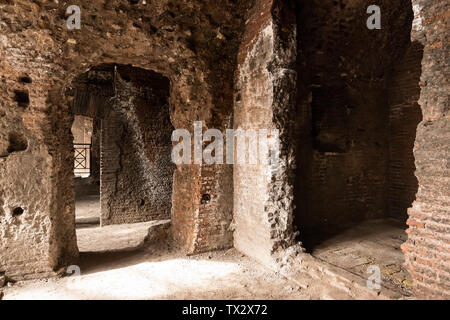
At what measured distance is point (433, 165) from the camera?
2.58m

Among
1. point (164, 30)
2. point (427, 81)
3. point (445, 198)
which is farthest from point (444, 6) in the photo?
point (164, 30)

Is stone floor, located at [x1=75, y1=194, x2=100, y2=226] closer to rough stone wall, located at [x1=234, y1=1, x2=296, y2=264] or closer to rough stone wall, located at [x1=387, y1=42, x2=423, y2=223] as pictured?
rough stone wall, located at [x1=234, y1=1, x2=296, y2=264]

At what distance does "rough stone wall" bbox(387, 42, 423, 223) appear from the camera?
17.7ft

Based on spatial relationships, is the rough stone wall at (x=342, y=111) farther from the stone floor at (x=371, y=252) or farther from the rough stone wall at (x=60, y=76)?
the rough stone wall at (x=60, y=76)

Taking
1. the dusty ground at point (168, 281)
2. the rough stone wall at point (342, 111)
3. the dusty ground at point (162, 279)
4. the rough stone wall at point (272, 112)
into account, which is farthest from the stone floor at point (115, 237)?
the rough stone wall at point (342, 111)

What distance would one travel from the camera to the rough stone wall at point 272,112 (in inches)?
154

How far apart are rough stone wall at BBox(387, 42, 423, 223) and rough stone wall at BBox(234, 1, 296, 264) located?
2827 millimetres

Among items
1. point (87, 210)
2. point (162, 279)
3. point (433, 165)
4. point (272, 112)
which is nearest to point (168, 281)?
point (162, 279)

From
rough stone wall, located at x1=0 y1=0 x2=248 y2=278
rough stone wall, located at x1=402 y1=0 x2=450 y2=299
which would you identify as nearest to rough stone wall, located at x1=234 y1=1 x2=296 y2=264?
rough stone wall, located at x1=0 y1=0 x2=248 y2=278

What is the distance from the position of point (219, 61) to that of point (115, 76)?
321 cm

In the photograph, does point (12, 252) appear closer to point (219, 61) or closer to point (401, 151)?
point (219, 61)

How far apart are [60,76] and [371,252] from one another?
464 cm

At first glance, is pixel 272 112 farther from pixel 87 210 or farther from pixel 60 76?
pixel 87 210

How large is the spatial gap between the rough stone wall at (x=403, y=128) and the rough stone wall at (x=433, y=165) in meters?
3.11
